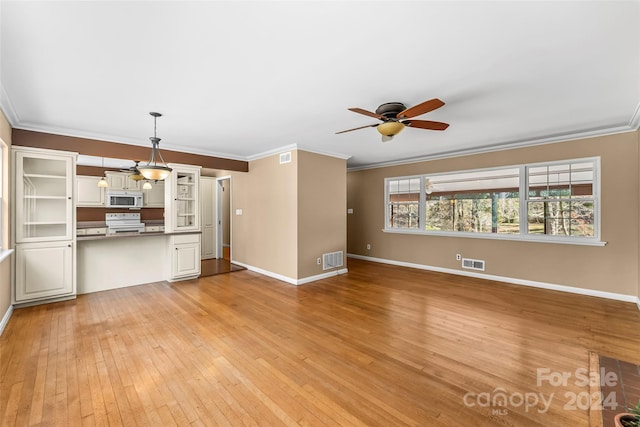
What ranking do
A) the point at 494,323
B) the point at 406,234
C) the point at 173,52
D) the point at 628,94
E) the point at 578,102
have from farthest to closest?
the point at 406,234
the point at 494,323
the point at 578,102
the point at 628,94
the point at 173,52

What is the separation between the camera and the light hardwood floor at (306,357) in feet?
6.11

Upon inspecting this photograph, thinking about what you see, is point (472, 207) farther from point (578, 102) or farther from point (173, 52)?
point (173, 52)

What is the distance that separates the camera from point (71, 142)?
406 centimetres

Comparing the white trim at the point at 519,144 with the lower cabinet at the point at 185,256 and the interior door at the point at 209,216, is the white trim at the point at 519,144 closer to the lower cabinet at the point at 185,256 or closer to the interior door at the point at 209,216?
the interior door at the point at 209,216

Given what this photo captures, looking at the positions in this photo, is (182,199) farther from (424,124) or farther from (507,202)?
(507,202)

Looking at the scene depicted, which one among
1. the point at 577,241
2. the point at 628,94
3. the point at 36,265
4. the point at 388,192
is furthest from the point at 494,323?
the point at 36,265

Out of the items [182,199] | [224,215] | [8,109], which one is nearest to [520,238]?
[182,199]

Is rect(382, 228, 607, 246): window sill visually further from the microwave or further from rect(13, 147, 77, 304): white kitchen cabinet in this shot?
the microwave

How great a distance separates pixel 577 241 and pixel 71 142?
796 cm

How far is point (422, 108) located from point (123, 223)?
7.69 meters

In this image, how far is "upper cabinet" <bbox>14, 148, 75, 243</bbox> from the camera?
3682 mm

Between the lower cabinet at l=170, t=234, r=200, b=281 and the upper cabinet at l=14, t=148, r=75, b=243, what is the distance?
149 centimetres

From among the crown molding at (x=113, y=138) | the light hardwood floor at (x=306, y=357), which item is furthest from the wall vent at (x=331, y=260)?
the crown molding at (x=113, y=138)

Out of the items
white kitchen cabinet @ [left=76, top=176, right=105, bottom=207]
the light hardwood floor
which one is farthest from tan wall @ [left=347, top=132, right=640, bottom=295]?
white kitchen cabinet @ [left=76, top=176, right=105, bottom=207]
